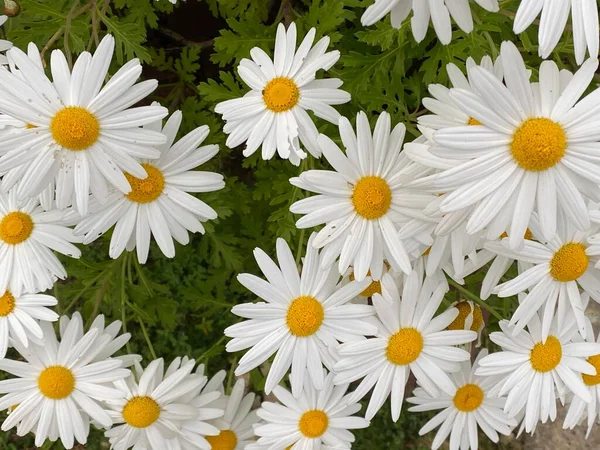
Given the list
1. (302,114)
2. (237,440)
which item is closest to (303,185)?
(302,114)

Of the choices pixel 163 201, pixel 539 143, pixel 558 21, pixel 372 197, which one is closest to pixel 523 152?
pixel 539 143

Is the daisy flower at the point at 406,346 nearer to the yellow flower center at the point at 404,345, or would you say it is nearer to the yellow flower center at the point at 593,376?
the yellow flower center at the point at 404,345

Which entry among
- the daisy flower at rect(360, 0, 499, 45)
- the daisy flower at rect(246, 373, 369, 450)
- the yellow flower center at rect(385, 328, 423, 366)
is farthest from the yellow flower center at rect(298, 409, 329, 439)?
the daisy flower at rect(360, 0, 499, 45)

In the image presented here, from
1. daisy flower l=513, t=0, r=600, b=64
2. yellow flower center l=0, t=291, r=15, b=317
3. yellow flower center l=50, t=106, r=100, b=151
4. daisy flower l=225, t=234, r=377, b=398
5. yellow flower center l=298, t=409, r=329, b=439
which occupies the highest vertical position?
daisy flower l=513, t=0, r=600, b=64

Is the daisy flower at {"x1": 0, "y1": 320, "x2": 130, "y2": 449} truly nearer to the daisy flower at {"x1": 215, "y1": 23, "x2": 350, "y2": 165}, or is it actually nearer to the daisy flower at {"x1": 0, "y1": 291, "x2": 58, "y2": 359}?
the daisy flower at {"x1": 0, "y1": 291, "x2": 58, "y2": 359}

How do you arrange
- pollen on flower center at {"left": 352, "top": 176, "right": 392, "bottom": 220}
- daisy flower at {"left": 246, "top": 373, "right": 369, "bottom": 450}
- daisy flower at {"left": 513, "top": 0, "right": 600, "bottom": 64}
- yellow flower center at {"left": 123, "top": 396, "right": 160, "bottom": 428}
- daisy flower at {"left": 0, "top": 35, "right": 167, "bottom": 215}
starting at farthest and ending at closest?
daisy flower at {"left": 246, "top": 373, "right": 369, "bottom": 450} < yellow flower center at {"left": 123, "top": 396, "right": 160, "bottom": 428} < pollen on flower center at {"left": 352, "top": 176, "right": 392, "bottom": 220} < daisy flower at {"left": 0, "top": 35, "right": 167, "bottom": 215} < daisy flower at {"left": 513, "top": 0, "right": 600, "bottom": 64}

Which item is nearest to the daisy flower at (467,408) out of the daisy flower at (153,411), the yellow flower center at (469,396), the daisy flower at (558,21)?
the yellow flower center at (469,396)

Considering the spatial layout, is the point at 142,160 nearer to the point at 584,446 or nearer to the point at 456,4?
the point at 456,4
